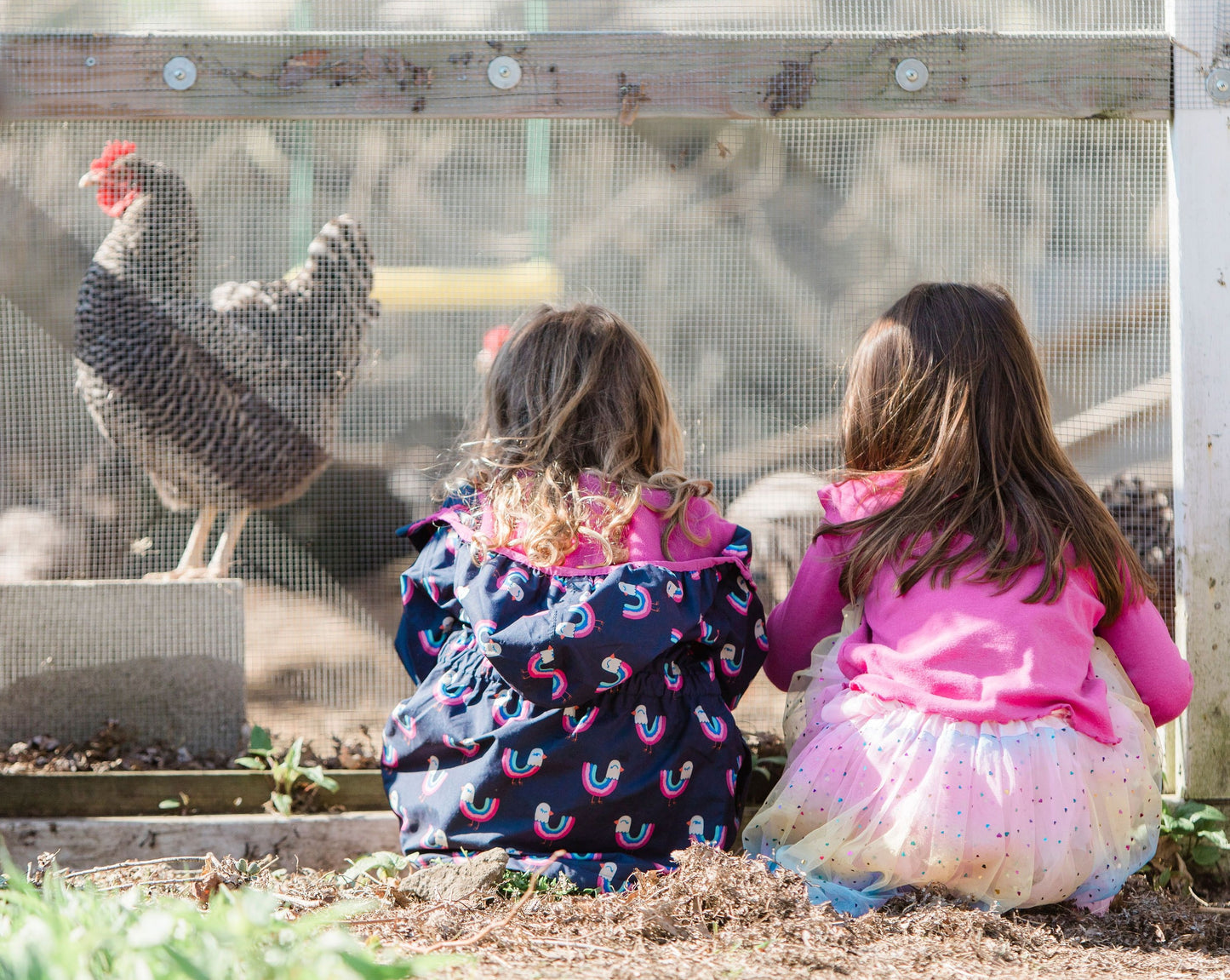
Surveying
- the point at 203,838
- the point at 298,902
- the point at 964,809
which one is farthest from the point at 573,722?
the point at 203,838

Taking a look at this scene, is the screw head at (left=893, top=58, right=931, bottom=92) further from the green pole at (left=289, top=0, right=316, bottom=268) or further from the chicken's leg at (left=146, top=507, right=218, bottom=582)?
the chicken's leg at (left=146, top=507, right=218, bottom=582)

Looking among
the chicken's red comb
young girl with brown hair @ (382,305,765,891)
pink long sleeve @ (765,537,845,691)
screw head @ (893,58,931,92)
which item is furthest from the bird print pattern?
the chicken's red comb

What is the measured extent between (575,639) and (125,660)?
4.32 feet

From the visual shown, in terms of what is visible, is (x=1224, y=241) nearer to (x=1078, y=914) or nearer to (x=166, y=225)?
(x=1078, y=914)

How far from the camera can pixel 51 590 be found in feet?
8.04

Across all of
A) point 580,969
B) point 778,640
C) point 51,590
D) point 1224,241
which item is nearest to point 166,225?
point 51,590

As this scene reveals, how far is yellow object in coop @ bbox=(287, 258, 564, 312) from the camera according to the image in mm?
2551

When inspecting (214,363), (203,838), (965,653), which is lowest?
(203,838)

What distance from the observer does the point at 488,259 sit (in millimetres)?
2520

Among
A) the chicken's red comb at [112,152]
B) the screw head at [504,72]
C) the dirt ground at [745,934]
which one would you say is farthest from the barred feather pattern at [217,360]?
the dirt ground at [745,934]

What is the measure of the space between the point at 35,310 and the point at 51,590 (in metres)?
0.66

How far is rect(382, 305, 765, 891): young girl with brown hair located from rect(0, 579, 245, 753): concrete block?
68 cm

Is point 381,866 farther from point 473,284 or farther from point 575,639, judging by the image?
point 473,284

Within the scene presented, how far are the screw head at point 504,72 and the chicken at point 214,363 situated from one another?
0.55 metres
